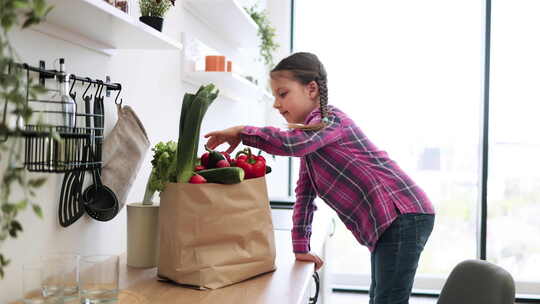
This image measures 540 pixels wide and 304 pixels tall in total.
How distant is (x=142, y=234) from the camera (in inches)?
54.6

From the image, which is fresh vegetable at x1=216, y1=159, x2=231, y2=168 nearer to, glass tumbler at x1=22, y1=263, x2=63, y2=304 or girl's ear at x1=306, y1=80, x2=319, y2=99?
glass tumbler at x1=22, y1=263, x2=63, y2=304

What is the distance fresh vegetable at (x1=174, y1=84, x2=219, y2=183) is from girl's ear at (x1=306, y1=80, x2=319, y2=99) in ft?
1.87

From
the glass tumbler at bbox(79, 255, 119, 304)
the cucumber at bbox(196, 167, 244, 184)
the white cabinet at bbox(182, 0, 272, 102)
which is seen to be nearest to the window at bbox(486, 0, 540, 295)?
the white cabinet at bbox(182, 0, 272, 102)

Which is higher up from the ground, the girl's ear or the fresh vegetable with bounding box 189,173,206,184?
the girl's ear

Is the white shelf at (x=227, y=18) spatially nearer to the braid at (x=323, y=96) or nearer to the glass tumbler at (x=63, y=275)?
the braid at (x=323, y=96)

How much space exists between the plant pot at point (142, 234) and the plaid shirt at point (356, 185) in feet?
1.57

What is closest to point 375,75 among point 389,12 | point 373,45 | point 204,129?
point 373,45

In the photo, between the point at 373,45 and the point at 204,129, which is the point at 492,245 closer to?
the point at 373,45

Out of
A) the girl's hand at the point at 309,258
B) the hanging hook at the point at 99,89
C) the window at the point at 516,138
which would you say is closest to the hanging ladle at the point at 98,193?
the hanging hook at the point at 99,89

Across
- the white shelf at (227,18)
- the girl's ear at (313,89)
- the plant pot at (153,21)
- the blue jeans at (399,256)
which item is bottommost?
the blue jeans at (399,256)

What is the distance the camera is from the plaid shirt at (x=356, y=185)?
5.74ft

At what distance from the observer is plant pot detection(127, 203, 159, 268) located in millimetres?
1384

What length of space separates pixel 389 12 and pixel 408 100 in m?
0.67

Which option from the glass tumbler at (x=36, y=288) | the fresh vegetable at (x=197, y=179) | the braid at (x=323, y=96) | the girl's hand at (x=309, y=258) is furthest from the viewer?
the braid at (x=323, y=96)
